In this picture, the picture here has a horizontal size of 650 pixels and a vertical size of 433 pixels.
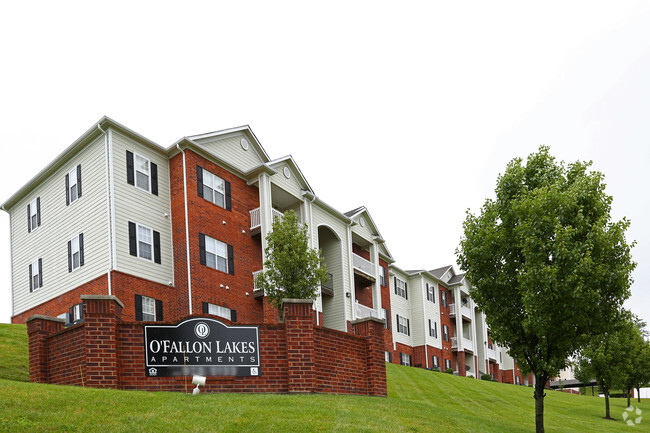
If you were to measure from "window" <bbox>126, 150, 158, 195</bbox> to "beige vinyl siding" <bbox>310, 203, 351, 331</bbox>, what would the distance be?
10098mm

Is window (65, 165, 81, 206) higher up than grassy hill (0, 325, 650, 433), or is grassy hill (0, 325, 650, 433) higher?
window (65, 165, 81, 206)

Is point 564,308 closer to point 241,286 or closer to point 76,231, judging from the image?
point 241,286

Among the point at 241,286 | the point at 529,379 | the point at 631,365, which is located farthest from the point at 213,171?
the point at 529,379

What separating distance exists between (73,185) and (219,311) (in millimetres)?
8300

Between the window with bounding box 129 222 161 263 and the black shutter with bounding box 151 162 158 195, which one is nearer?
the window with bounding box 129 222 161 263

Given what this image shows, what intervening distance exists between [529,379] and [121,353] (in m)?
67.3

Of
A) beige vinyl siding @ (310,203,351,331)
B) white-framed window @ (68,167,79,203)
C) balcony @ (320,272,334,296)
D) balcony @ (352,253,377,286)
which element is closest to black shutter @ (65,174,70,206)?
white-framed window @ (68,167,79,203)

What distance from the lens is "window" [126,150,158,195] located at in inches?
1054

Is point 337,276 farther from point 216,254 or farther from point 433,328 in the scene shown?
point 433,328

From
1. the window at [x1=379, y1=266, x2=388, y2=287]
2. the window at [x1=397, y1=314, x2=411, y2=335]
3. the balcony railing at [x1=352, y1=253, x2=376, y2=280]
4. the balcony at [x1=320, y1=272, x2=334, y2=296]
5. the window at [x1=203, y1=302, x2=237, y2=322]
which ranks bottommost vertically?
the window at [x1=397, y1=314, x2=411, y2=335]

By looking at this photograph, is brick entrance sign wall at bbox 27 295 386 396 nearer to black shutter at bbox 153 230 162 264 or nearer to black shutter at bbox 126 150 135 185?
black shutter at bbox 153 230 162 264

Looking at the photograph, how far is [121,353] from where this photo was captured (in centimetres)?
1474

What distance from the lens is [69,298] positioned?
27.2 m

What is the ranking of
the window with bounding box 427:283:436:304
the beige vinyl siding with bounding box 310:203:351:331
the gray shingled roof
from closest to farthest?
the beige vinyl siding with bounding box 310:203:351:331 → the window with bounding box 427:283:436:304 → the gray shingled roof
